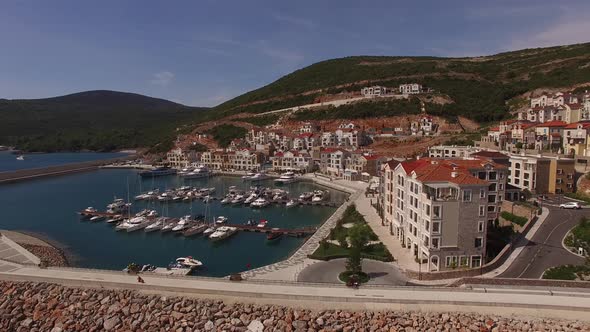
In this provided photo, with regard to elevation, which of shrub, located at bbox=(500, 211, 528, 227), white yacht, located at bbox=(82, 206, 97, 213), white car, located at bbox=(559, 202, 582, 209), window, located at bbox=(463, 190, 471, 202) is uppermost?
window, located at bbox=(463, 190, 471, 202)

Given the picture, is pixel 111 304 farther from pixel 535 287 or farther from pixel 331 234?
pixel 535 287

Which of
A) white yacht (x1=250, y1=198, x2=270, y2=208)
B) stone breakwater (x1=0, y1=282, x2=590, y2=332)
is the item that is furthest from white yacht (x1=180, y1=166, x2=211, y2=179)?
stone breakwater (x1=0, y1=282, x2=590, y2=332)

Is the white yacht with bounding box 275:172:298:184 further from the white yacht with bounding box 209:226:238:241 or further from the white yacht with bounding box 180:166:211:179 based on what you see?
the white yacht with bounding box 209:226:238:241

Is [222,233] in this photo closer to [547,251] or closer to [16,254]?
[16,254]

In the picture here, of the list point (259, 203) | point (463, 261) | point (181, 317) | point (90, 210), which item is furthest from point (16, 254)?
point (463, 261)

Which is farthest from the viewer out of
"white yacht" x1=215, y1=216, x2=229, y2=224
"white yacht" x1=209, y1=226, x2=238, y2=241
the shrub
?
"white yacht" x1=215, y1=216, x2=229, y2=224

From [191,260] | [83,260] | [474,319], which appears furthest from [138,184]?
[474,319]
